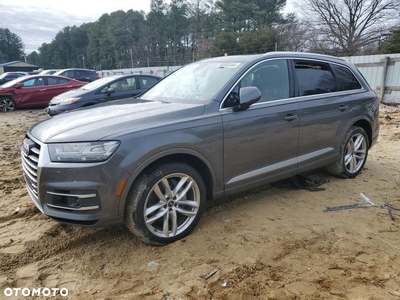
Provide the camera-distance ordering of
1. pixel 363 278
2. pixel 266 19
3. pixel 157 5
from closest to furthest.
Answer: pixel 363 278, pixel 266 19, pixel 157 5

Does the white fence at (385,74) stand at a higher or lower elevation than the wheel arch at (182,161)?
higher

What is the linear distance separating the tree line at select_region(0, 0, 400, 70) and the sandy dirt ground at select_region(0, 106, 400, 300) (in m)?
17.6

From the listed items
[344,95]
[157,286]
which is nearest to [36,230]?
[157,286]

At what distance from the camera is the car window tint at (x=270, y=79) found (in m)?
Result: 3.47

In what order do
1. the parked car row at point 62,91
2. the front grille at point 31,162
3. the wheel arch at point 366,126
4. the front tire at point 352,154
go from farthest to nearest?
the parked car row at point 62,91, the wheel arch at point 366,126, the front tire at point 352,154, the front grille at point 31,162

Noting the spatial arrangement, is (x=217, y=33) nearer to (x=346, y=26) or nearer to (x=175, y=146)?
(x=346, y=26)

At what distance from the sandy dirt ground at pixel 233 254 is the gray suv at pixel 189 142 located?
350 millimetres

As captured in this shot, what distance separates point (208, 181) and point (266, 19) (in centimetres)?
3823

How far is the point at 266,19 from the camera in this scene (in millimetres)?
37156

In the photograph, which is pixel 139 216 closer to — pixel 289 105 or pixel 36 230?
pixel 36 230

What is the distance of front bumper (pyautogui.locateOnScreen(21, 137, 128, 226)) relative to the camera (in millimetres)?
2475

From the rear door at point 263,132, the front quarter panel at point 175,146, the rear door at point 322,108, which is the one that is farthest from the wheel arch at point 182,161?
the rear door at point 322,108

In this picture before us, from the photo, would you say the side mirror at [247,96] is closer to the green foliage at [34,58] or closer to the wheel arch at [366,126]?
the wheel arch at [366,126]

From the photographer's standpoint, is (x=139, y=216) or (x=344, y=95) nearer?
(x=139, y=216)
